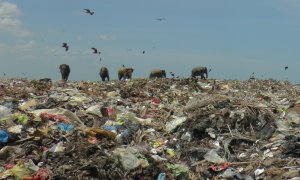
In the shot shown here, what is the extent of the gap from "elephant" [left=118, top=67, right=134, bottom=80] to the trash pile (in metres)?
17.1

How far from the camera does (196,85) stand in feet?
43.4

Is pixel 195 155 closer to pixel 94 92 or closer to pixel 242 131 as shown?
pixel 242 131

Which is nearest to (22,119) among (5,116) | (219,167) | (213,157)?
(5,116)

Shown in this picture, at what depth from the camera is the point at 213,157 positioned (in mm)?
5750

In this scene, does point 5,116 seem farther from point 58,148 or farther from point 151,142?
point 151,142

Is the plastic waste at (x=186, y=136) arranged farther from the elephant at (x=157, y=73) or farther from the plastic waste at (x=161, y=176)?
the elephant at (x=157, y=73)

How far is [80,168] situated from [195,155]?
1761 millimetres

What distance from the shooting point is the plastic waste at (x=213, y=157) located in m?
5.66

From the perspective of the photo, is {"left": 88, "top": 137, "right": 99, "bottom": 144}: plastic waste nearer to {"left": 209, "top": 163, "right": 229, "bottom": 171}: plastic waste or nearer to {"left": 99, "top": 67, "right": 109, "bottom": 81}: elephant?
{"left": 209, "top": 163, "right": 229, "bottom": 171}: plastic waste

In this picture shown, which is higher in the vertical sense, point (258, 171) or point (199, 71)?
point (199, 71)

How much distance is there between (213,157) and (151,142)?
3.39ft

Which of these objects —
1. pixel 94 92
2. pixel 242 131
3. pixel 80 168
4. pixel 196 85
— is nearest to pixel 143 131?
pixel 242 131

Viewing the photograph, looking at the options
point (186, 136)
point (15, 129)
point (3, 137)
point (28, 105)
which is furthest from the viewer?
point (28, 105)

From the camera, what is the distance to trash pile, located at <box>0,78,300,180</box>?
4973mm
